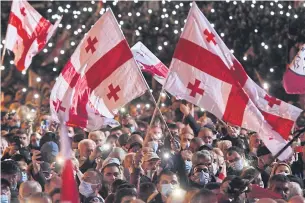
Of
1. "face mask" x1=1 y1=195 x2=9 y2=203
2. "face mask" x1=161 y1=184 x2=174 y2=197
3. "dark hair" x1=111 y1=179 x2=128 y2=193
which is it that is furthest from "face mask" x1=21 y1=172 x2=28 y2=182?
"face mask" x1=161 y1=184 x2=174 y2=197

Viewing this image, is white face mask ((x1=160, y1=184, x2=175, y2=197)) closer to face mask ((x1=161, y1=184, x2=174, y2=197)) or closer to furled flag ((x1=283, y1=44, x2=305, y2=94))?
face mask ((x1=161, y1=184, x2=174, y2=197))

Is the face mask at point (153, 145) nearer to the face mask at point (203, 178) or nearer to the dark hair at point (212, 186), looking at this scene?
the face mask at point (203, 178)

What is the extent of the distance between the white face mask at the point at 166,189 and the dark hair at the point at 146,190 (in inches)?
4.9

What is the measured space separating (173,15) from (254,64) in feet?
9.12

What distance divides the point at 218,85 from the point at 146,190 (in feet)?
4.03

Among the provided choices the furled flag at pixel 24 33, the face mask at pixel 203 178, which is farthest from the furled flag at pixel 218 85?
the furled flag at pixel 24 33

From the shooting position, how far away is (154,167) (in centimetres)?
1128


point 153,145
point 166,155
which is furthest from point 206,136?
point 166,155

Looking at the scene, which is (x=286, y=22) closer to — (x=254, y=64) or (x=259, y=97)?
(x=254, y=64)

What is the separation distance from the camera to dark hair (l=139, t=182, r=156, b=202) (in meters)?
10.0

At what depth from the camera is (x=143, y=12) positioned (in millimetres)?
24656

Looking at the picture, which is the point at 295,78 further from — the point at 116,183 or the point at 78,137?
the point at 78,137

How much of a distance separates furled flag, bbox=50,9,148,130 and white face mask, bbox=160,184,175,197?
843 mm

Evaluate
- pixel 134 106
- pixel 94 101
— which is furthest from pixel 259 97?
pixel 134 106
